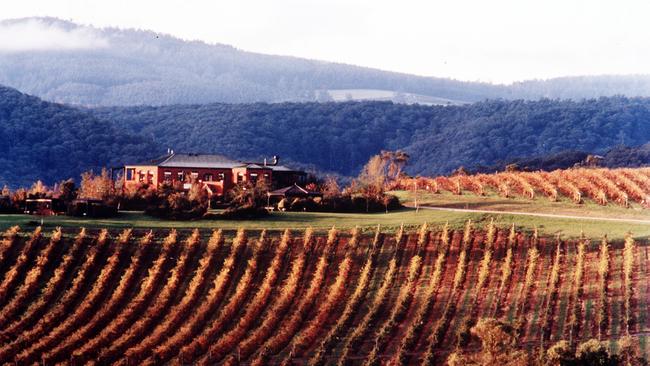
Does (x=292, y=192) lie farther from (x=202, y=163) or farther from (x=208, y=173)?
(x=202, y=163)

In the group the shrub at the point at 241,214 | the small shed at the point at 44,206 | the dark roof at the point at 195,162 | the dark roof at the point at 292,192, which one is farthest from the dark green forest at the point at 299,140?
the shrub at the point at 241,214

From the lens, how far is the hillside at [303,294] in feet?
123

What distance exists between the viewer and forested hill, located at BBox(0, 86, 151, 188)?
137m

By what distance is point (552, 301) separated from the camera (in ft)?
136

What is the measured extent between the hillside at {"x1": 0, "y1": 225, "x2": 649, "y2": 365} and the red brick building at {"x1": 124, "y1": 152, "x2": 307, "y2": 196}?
1066 inches

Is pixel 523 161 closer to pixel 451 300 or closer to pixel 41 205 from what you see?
pixel 41 205

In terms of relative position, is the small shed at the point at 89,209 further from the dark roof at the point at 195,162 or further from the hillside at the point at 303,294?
the dark roof at the point at 195,162

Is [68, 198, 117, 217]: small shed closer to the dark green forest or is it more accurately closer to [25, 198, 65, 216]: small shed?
[25, 198, 65, 216]: small shed

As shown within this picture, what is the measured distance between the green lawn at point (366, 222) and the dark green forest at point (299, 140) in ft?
250

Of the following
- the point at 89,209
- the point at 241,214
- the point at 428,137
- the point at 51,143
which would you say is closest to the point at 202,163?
the point at 89,209

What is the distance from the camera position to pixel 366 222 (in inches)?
2274

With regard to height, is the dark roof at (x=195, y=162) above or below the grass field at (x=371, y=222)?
above

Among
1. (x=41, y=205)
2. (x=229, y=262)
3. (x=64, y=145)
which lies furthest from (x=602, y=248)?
(x=64, y=145)

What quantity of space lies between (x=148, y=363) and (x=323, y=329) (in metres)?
7.63
